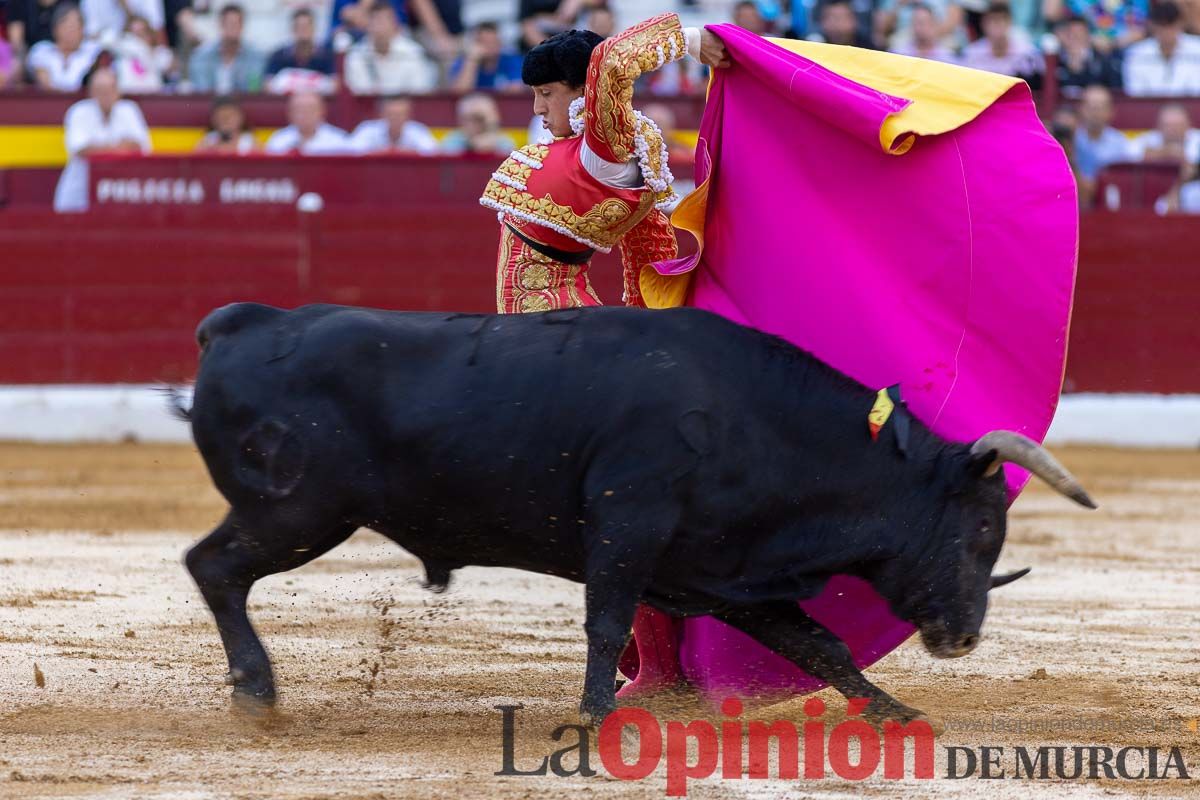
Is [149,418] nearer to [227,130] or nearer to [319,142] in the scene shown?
[227,130]

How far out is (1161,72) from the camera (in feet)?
31.4

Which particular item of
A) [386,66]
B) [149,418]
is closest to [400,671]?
[149,418]

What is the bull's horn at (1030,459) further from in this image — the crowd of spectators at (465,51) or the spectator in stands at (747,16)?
the spectator in stands at (747,16)

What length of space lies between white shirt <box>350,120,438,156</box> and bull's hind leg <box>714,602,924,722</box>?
6.05m

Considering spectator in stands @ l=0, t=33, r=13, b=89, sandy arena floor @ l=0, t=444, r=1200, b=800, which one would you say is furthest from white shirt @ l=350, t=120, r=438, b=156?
sandy arena floor @ l=0, t=444, r=1200, b=800

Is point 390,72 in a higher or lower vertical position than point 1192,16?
lower

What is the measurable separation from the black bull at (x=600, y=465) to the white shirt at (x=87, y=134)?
606 cm

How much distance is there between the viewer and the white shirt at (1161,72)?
9.53m

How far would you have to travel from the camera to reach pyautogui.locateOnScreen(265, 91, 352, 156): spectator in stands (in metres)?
9.11

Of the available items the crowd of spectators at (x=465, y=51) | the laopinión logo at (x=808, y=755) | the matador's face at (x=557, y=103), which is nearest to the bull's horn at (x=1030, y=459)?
the laopinión logo at (x=808, y=755)

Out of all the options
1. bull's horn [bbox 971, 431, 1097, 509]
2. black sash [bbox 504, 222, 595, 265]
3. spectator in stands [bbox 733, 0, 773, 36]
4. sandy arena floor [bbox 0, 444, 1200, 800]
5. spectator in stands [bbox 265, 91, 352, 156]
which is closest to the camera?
sandy arena floor [bbox 0, 444, 1200, 800]

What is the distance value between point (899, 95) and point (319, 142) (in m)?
5.95

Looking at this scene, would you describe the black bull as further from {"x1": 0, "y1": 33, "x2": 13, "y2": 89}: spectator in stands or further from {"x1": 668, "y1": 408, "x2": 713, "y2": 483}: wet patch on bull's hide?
{"x1": 0, "y1": 33, "x2": 13, "y2": 89}: spectator in stands

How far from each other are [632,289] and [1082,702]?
1.33 meters
